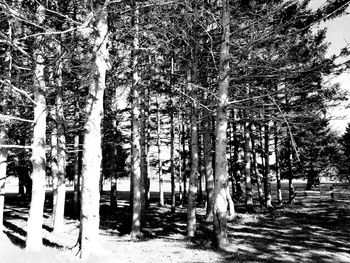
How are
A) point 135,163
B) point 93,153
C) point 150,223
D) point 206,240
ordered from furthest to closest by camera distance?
point 150,223, point 135,163, point 206,240, point 93,153

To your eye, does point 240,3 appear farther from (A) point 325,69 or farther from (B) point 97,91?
(B) point 97,91

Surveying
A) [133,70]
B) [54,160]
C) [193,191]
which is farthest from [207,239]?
[54,160]

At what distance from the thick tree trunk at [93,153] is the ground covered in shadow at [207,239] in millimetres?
535

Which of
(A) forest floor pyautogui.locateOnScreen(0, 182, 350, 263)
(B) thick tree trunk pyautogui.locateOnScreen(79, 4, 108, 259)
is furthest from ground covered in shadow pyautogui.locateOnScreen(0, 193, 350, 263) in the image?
(B) thick tree trunk pyautogui.locateOnScreen(79, 4, 108, 259)

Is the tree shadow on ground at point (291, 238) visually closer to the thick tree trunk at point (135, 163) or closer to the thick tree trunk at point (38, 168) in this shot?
the thick tree trunk at point (135, 163)

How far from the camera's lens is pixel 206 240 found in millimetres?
12320

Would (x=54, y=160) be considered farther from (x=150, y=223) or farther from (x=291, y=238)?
(x=291, y=238)

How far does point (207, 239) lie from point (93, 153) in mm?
7724

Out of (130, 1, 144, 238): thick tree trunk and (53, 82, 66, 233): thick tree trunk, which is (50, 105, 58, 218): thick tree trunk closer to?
(53, 82, 66, 233): thick tree trunk

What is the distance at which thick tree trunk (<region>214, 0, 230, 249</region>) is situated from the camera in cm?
1011

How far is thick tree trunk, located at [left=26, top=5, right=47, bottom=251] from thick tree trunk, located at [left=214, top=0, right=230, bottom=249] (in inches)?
214

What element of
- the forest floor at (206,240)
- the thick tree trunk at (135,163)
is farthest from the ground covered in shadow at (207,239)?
the thick tree trunk at (135,163)

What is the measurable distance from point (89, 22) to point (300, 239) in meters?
11.6

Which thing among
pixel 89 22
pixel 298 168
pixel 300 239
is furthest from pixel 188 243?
pixel 298 168
